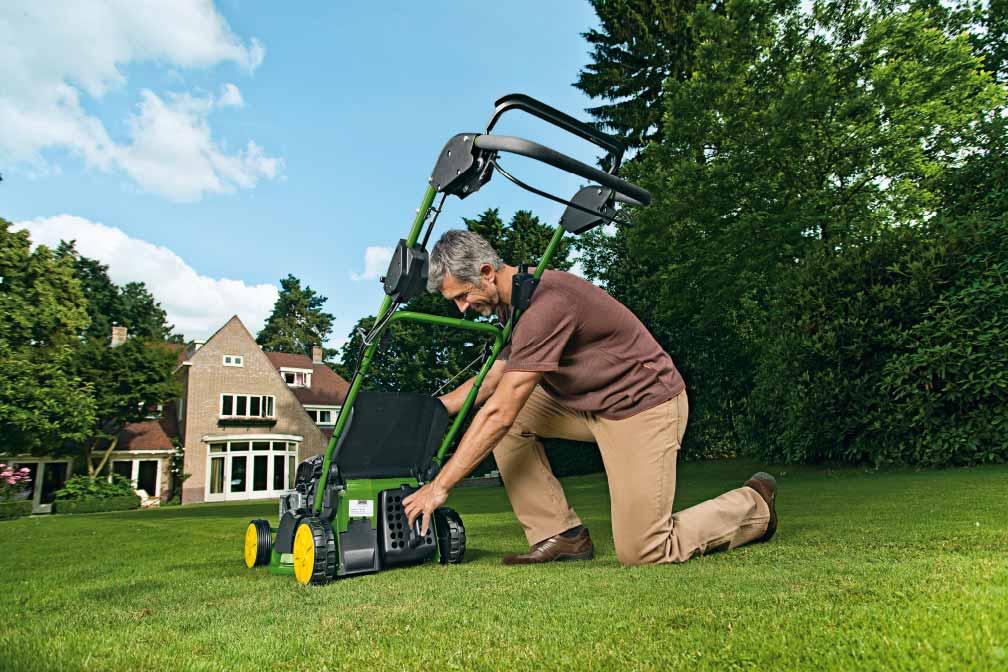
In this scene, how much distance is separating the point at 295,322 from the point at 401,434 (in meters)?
61.3

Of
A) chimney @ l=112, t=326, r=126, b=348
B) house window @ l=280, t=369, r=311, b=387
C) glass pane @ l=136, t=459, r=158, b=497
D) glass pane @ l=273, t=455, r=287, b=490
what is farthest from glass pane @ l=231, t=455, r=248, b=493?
chimney @ l=112, t=326, r=126, b=348

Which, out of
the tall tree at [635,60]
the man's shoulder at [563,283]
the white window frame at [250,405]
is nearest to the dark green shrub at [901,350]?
the man's shoulder at [563,283]

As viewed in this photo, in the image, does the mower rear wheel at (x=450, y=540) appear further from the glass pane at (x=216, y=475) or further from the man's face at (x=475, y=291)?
the glass pane at (x=216, y=475)

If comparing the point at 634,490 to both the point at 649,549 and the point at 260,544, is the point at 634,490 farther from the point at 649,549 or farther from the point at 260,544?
the point at 260,544

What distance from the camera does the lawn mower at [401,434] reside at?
9.70ft

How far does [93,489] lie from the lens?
2445cm

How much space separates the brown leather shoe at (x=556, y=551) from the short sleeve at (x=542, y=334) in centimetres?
99

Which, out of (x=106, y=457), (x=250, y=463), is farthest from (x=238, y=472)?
(x=106, y=457)

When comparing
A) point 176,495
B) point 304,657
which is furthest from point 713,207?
point 176,495

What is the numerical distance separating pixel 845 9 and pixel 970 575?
17.1 metres

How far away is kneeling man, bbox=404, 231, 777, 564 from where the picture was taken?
3.09 meters

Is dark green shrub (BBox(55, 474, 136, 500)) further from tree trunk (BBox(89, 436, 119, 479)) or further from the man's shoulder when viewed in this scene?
the man's shoulder

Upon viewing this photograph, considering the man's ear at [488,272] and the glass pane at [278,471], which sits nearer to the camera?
the man's ear at [488,272]

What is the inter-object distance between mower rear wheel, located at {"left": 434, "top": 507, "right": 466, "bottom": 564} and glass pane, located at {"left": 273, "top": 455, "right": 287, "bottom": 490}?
1143 inches
